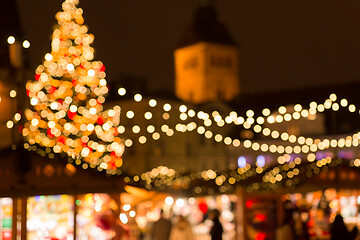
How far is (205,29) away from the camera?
68062mm

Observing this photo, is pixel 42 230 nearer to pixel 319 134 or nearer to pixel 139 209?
pixel 139 209

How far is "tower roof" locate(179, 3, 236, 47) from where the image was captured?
68000mm

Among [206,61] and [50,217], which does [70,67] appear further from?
[206,61]

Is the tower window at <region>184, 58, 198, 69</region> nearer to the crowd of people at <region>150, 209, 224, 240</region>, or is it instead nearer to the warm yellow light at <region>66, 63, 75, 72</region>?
the warm yellow light at <region>66, 63, 75, 72</region>

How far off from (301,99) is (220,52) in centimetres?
1067

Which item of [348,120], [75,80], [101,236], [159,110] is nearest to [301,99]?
[348,120]

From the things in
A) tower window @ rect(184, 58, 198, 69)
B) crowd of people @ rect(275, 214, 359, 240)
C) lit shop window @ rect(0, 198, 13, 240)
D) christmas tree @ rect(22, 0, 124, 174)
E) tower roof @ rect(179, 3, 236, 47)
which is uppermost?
tower roof @ rect(179, 3, 236, 47)

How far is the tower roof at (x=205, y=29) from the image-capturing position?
6800 centimetres

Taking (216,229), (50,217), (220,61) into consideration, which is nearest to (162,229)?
(216,229)

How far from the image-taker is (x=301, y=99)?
61812 mm

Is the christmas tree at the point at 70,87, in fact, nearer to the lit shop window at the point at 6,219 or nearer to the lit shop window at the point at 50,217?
the lit shop window at the point at 50,217

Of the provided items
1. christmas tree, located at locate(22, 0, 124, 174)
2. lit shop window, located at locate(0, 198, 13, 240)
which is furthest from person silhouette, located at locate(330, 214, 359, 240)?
christmas tree, located at locate(22, 0, 124, 174)

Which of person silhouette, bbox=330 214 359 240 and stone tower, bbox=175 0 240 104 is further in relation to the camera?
stone tower, bbox=175 0 240 104

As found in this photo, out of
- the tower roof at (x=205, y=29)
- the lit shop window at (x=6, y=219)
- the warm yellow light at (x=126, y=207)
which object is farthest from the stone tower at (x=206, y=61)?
the lit shop window at (x=6, y=219)
